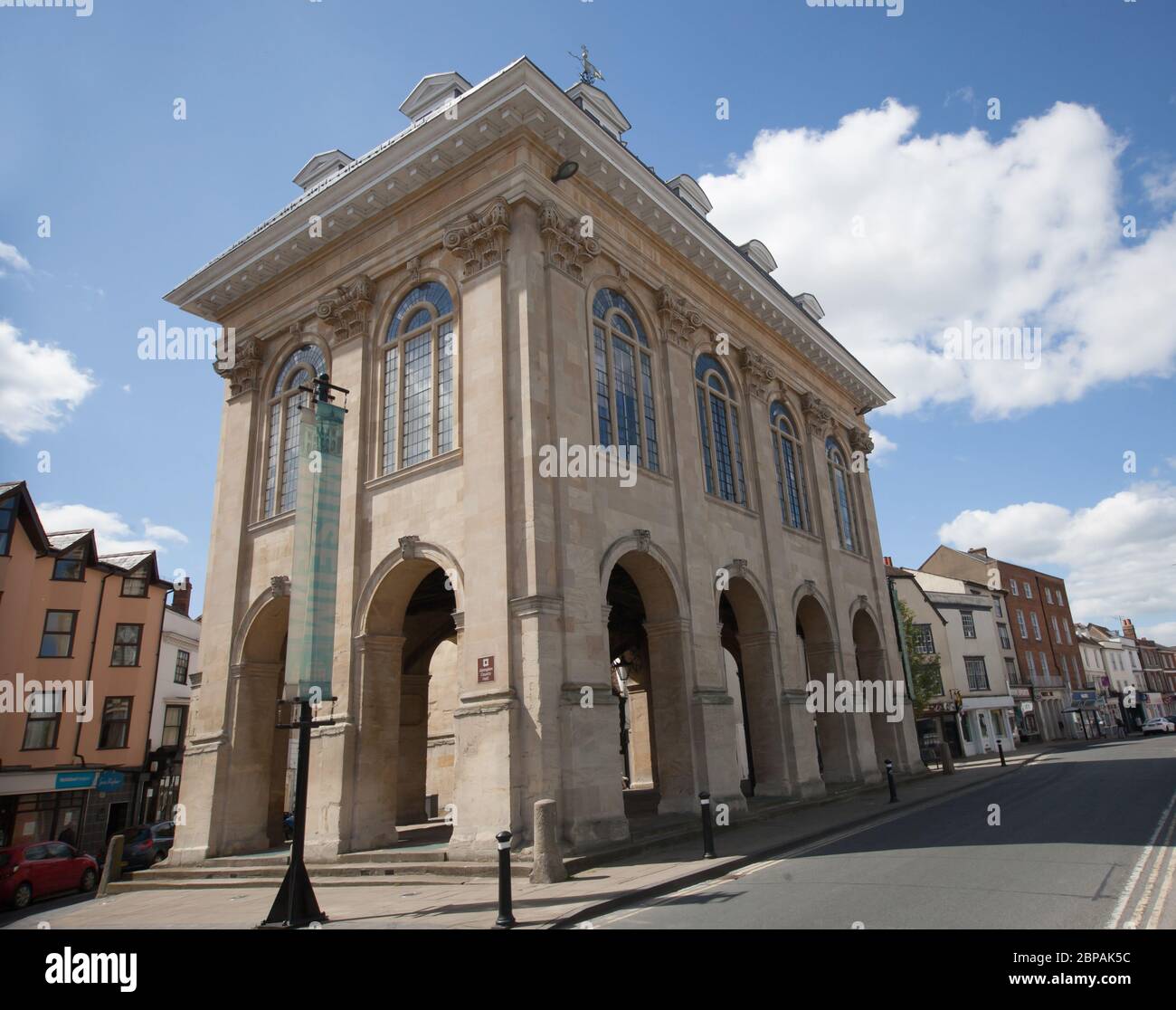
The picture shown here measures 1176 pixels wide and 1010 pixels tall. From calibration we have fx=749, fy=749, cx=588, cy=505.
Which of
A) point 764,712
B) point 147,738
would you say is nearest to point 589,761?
point 764,712

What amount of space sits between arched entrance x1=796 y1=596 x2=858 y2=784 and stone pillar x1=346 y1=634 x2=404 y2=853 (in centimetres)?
1290

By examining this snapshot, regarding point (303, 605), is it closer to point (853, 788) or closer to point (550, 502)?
point (550, 502)

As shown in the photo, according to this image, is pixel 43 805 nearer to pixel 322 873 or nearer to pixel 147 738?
pixel 147 738

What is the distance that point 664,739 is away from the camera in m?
16.2

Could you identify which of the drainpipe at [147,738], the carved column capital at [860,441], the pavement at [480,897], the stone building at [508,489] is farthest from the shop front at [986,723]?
the drainpipe at [147,738]

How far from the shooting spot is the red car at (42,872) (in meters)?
16.9

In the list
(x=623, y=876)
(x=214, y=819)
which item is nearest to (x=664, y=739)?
(x=623, y=876)

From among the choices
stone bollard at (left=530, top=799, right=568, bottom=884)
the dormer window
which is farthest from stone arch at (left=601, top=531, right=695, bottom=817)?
the dormer window

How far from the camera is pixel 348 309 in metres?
18.1

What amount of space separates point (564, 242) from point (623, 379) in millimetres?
3463

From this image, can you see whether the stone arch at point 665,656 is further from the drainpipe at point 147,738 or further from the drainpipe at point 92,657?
the drainpipe at point 147,738

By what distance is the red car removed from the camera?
55.4ft

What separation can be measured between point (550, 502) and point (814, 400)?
15.2 metres

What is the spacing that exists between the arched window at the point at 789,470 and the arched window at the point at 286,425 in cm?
1377
